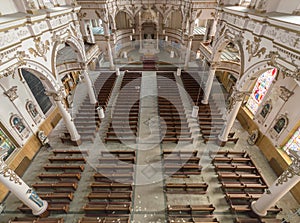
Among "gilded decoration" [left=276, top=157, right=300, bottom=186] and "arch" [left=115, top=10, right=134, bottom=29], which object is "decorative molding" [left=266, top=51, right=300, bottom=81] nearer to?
"gilded decoration" [left=276, top=157, right=300, bottom=186]

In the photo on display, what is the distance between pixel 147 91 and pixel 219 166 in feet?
31.0

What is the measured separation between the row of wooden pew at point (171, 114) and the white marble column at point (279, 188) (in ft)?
15.6

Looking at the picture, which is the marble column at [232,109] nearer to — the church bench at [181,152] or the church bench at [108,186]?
the church bench at [181,152]

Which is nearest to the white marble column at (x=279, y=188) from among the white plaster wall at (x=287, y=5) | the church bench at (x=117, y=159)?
the white plaster wall at (x=287, y=5)

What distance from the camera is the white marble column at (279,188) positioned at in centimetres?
528

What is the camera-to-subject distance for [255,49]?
7094 mm

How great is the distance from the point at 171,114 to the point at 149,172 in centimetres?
513

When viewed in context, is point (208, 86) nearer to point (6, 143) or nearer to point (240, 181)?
point (240, 181)

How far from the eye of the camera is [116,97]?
1492 cm

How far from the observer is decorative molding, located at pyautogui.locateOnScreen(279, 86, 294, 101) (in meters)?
8.43

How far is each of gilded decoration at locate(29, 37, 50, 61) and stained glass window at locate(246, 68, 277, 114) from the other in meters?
12.4

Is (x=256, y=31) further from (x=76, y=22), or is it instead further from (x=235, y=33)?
(x=76, y=22)

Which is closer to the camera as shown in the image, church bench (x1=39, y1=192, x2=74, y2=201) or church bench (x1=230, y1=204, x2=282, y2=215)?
church bench (x1=230, y1=204, x2=282, y2=215)

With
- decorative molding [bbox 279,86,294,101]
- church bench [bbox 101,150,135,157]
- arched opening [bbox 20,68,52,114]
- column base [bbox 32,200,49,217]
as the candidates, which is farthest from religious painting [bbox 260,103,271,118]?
arched opening [bbox 20,68,52,114]
